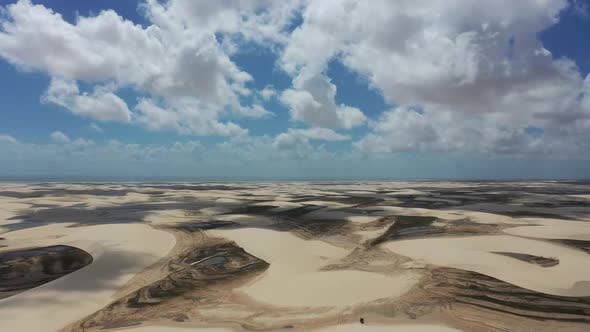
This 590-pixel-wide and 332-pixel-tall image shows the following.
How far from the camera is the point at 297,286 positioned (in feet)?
38.3

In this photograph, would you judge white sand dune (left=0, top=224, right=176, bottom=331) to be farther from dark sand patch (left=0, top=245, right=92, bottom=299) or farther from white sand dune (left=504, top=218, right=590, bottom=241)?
white sand dune (left=504, top=218, right=590, bottom=241)

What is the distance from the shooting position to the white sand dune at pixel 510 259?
459 inches

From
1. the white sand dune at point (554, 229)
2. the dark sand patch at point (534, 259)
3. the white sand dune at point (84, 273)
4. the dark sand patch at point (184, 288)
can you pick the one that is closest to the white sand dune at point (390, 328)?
the dark sand patch at point (184, 288)

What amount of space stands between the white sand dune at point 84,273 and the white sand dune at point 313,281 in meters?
5.03

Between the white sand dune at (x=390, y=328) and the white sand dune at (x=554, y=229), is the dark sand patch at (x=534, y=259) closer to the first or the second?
the white sand dune at (x=554, y=229)

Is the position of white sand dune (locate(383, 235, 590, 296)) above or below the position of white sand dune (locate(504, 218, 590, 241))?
below

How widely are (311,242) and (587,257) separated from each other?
1378 centimetres

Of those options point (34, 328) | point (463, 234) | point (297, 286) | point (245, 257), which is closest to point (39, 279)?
point (34, 328)

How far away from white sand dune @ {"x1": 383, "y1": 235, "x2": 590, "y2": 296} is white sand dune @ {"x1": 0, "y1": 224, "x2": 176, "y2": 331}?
43.3 feet

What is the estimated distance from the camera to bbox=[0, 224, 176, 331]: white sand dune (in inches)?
362

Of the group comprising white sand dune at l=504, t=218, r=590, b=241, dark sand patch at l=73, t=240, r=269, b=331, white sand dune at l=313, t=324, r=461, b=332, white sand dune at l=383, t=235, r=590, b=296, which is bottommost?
dark sand patch at l=73, t=240, r=269, b=331

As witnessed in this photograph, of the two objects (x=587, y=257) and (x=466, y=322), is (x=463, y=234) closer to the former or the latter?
(x=587, y=257)

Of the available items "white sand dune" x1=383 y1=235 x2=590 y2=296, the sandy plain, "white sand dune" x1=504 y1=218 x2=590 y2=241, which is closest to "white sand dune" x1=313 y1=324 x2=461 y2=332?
the sandy plain

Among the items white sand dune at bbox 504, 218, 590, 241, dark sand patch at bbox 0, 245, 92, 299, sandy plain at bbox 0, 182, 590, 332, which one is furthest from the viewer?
white sand dune at bbox 504, 218, 590, 241
